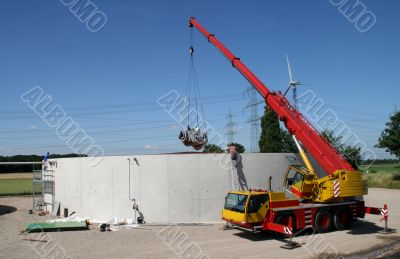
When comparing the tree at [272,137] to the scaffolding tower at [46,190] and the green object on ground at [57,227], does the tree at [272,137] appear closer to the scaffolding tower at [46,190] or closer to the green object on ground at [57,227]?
the scaffolding tower at [46,190]

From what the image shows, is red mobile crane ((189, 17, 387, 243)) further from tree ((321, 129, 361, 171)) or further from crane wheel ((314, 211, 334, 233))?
tree ((321, 129, 361, 171))

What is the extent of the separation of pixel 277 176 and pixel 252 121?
21.9 m

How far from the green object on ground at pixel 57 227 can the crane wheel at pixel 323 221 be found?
10582 millimetres

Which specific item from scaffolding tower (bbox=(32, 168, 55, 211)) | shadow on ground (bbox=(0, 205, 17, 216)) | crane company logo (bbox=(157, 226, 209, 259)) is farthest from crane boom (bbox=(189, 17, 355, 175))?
shadow on ground (bbox=(0, 205, 17, 216))

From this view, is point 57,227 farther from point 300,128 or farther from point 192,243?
point 300,128

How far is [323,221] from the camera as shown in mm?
17000

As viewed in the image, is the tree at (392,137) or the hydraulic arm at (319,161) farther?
the tree at (392,137)

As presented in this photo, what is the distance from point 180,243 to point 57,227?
6.48 meters

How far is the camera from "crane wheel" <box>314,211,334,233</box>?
1672cm

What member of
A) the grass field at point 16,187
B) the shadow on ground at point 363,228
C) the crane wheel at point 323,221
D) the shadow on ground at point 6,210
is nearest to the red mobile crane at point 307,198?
the crane wheel at point 323,221

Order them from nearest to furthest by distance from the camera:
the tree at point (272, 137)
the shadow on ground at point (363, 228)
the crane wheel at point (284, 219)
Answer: the crane wheel at point (284, 219) < the shadow on ground at point (363, 228) < the tree at point (272, 137)

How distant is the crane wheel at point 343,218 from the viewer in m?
17.3

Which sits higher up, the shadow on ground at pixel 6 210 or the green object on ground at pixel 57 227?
the green object on ground at pixel 57 227

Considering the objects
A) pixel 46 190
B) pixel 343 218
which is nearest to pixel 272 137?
pixel 46 190
